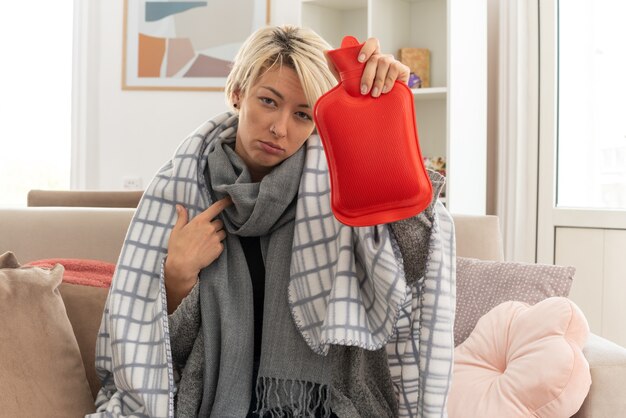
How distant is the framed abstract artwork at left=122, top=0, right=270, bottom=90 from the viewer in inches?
154

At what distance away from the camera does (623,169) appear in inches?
120

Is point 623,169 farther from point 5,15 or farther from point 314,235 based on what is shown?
point 5,15

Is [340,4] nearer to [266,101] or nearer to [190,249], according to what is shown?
[266,101]

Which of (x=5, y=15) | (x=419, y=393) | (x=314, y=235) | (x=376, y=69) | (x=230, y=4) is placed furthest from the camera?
(x=5, y=15)

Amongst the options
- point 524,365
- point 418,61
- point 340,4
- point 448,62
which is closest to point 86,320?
point 524,365

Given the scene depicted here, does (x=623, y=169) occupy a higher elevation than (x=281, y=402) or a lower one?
higher

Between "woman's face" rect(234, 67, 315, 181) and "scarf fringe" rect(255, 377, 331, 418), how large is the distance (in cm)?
43

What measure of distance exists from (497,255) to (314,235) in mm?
812

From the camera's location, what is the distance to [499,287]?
1.86m

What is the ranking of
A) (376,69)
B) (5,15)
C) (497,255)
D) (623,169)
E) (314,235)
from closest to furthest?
(376,69)
(314,235)
(497,255)
(623,169)
(5,15)

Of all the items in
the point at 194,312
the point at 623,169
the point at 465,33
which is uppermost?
the point at 465,33

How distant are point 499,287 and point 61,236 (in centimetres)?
113

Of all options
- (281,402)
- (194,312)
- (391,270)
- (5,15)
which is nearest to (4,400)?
(194,312)

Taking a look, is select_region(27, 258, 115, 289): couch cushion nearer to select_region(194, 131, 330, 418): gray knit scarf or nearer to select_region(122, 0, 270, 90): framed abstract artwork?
select_region(194, 131, 330, 418): gray knit scarf
